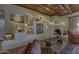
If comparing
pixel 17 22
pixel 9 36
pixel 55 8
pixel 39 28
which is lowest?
pixel 9 36

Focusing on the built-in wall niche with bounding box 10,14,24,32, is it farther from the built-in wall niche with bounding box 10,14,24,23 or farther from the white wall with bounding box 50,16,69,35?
the white wall with bounding box 50,16,69,35

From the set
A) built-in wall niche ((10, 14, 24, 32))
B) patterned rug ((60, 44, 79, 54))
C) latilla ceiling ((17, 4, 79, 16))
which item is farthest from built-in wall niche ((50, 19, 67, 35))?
built-in wall niche ((10, 14, 24, 32))

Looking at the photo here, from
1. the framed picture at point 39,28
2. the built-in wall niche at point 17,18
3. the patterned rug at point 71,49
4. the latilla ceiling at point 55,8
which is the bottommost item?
the patterned rug at point 71,49

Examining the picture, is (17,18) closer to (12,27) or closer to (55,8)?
(12,27)

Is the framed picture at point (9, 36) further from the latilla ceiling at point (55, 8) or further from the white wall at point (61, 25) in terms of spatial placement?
the white wall at point (61, 25)

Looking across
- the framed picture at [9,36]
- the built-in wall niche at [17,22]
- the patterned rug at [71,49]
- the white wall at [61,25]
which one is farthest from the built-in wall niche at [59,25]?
the framed picture at [9,36]

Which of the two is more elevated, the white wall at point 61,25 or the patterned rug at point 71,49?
the white wall at point 61,25

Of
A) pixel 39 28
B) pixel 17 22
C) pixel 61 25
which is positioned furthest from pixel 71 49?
pixel 17 22

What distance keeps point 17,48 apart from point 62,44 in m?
0.73
